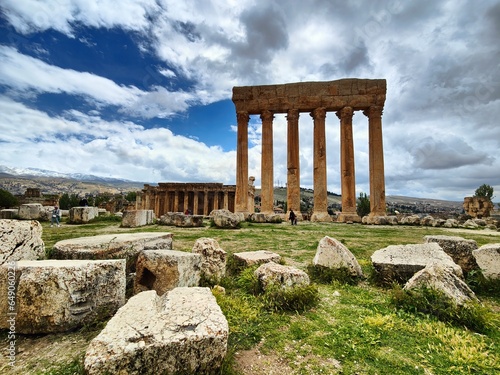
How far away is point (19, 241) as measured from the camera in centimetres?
336

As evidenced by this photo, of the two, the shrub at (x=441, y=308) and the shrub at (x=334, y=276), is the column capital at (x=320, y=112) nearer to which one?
the shrub at (x=334, y=276)

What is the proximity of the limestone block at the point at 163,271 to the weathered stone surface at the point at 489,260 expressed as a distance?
4.79 metres

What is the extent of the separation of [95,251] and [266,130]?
19.2 metres

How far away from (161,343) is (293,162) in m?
19.8

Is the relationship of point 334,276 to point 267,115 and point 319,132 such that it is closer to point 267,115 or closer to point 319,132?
point 319,132

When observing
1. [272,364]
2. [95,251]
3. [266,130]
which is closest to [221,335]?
[272,364]

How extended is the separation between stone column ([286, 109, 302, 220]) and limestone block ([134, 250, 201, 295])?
16807 millimetres

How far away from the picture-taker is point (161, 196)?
4025 centimetres

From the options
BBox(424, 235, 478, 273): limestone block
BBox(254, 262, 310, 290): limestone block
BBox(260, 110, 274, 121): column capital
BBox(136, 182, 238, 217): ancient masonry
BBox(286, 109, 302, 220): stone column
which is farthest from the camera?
BBox(136, 182, 238, 217): ancient masonry

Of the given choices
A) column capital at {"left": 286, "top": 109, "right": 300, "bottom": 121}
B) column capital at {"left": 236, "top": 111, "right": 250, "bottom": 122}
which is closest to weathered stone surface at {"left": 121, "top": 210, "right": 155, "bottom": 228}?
column capital at {"left": 236, "top": 111, "right": 250, "bottom": 122}

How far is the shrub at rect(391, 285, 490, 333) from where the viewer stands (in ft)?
9.61

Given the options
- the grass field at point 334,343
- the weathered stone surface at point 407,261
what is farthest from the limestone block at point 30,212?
the weathered stone surface at point 407,261

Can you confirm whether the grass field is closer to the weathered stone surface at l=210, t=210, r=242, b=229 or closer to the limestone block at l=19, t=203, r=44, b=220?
the weathered stone surface at l=210, t=210, r=242, b=229

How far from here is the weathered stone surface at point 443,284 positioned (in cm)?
321
